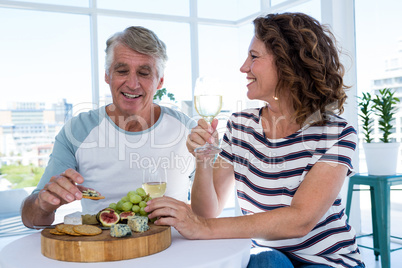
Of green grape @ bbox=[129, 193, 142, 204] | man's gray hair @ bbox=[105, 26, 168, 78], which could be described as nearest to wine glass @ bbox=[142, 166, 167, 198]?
green grape @ bbox=[129, 193, 142, 204]

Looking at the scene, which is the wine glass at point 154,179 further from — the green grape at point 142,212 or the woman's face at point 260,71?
the woman's face at point 260,71

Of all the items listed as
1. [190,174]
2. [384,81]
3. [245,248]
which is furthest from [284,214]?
[384,81]

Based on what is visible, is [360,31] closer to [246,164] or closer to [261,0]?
[261,0]

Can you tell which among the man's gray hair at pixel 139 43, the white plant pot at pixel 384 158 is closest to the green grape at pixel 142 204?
the man's gray hair at pixel 139 43

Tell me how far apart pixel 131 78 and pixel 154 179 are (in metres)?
0.77

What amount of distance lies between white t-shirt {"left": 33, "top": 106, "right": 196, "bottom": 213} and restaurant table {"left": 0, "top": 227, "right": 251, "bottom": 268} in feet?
2.50

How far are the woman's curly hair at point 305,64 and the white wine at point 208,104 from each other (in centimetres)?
32

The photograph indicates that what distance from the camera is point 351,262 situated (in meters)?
1.62

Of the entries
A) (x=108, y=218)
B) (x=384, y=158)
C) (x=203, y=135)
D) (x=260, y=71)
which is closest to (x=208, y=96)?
(x=203, y=135)

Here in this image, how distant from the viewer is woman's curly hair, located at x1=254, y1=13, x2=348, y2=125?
1.78 meters

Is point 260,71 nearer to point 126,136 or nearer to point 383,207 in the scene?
point 126,136

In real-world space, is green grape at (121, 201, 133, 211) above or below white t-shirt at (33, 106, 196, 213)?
below

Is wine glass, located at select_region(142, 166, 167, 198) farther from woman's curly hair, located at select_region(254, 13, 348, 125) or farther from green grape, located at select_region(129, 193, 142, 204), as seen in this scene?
woman's curly hair, located at select_region(254, 13, 348, 125)

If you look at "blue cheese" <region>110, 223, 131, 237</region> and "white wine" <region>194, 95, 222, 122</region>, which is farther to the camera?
"white wine" <region>194, 95, 222, 122</region>
